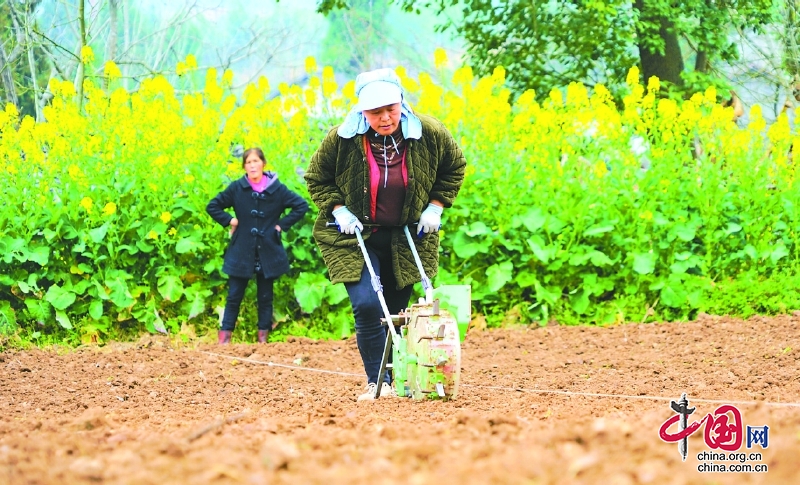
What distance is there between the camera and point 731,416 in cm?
301

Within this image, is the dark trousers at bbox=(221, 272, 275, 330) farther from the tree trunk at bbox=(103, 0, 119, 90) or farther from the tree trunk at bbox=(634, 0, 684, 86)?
the tree trunk at bbox=(634, 0, 684, 86)

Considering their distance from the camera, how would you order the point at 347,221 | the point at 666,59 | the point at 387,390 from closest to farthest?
the point at 347,221, the point at 387,390, the point at 666,59

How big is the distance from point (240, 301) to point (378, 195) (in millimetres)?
3144

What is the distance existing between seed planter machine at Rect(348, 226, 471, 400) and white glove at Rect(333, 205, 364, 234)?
0.04 m

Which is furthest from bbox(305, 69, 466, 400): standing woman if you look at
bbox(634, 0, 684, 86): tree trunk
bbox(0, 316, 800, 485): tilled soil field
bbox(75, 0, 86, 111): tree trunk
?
bbox(634, 0, 684, 86): tree trunk

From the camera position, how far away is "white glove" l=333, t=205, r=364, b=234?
468 centimetres

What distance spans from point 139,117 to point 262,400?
3518mm

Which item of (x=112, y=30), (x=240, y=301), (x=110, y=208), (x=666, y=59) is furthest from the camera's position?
(x=666, y=59)

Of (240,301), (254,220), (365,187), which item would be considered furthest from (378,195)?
(240,301)

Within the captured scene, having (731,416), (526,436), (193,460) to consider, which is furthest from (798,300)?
(193,460)

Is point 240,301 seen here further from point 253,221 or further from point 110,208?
point 110,208

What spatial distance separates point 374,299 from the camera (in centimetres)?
476
